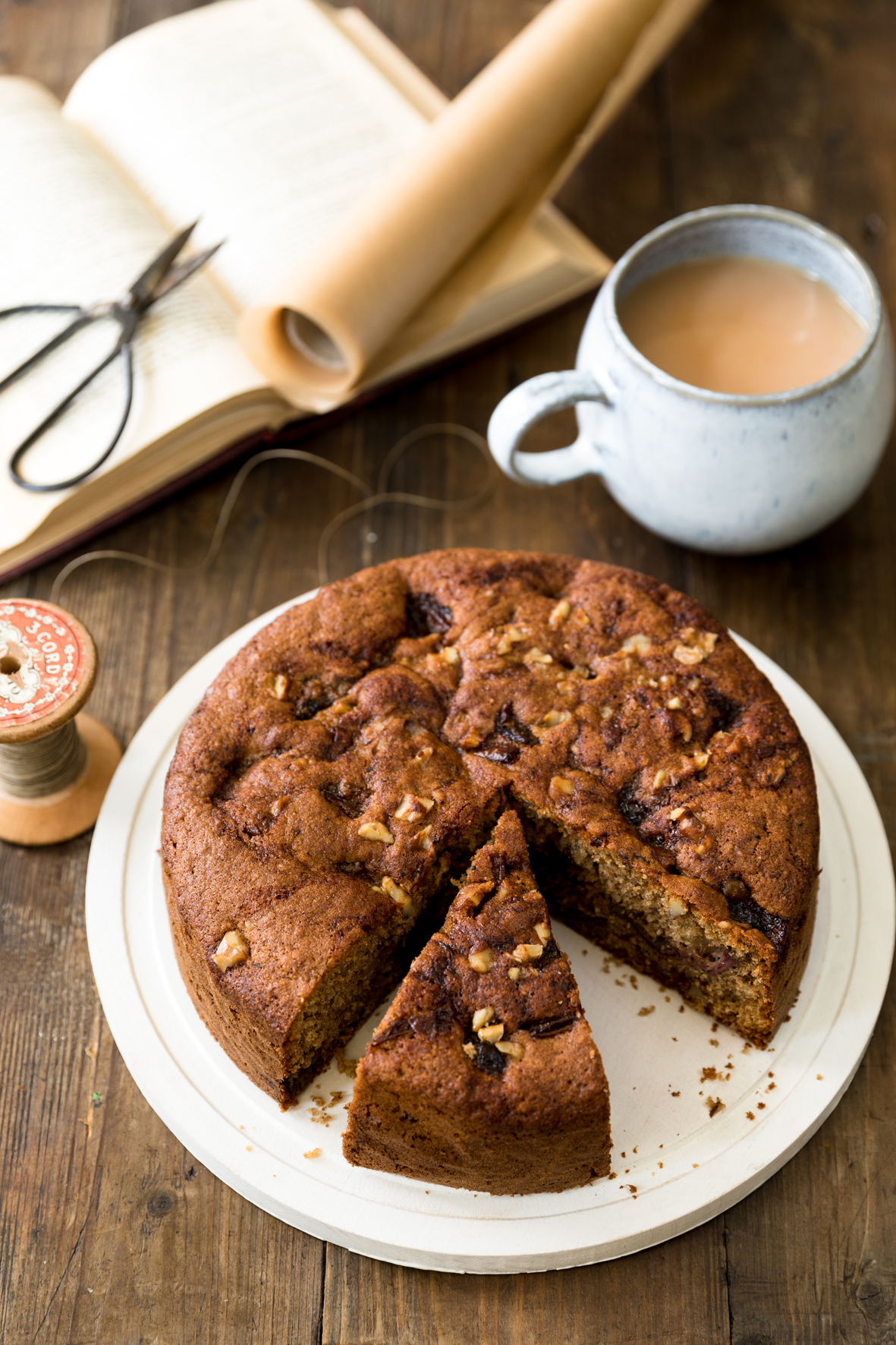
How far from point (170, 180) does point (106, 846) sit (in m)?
2.07

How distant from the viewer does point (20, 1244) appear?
8.11 feet

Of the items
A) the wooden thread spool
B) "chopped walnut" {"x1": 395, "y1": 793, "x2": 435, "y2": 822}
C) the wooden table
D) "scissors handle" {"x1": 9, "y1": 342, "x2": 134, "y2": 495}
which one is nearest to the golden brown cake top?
"chopped walnut" {"x1": 395, "y1": 793, "x2": 435, "y2": 822}

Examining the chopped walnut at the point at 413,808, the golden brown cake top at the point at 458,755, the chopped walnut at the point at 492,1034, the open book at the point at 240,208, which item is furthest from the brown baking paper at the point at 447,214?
the chopped walnut at the point at 492,1034

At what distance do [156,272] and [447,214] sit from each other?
2.73 feet

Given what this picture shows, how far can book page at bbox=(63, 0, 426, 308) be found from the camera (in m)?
3.61

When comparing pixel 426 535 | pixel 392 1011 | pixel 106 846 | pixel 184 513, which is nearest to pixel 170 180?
pixel 184 513

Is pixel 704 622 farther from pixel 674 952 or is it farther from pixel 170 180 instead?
pixel 170 180

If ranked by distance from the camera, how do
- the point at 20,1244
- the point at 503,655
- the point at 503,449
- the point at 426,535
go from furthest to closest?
the point at 426,535 → the point at 503,449 → the point at 503,655 → the point at 20,1244

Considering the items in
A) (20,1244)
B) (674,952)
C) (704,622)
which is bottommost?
(674,952)

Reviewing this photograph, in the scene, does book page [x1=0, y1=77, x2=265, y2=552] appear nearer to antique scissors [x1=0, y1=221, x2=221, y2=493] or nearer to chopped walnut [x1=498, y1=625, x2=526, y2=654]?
antique scissors [x1=0, y1=221, x2=221, y2=493]

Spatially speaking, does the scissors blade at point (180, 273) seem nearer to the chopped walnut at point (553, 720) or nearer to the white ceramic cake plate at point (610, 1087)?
the white ceramic cake plate at point (610, 1087)

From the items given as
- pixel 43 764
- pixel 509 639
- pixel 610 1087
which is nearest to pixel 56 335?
pixel 43 764

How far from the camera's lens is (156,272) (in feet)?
11.2

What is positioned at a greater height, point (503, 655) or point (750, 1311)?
point (503, 655)
